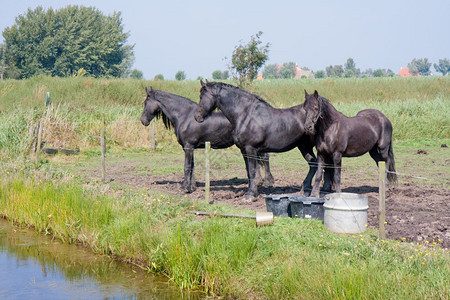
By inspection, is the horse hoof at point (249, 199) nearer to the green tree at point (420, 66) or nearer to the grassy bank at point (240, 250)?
the grassy bank at point (240, 250)

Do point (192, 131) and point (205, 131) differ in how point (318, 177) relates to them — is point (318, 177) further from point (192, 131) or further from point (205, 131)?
Result: point (192, 131)

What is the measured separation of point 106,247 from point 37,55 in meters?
49.2

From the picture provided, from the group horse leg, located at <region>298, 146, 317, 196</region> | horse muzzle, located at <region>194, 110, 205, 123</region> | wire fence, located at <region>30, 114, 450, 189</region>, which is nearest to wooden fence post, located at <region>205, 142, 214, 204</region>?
wire fence, located at <region>30, 114, 450, 189</region>

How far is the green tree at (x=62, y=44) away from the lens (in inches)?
2122

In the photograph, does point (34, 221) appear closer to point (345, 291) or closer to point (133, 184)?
point (133, 184)

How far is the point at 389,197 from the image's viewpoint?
1069 cm

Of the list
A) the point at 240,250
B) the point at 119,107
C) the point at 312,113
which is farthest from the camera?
the point at 119,107

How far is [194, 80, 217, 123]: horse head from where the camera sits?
37.1 feet

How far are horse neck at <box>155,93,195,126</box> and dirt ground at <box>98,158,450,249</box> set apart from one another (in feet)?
5.14

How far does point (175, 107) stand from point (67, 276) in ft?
17.2

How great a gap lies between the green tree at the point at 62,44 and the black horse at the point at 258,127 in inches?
1731

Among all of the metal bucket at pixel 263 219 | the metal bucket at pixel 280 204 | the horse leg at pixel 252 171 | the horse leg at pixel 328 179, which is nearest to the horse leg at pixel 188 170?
the horse leg at pixel 252 171

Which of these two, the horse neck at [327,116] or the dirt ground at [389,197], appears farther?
the horse neck at [327,116]

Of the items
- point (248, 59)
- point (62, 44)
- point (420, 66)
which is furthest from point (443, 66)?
point (248, 59)
